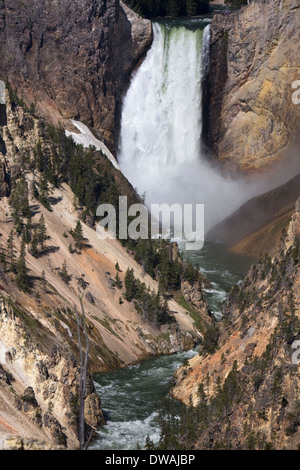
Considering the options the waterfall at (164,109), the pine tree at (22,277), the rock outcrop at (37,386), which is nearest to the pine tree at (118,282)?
the pine tree at (22,277)

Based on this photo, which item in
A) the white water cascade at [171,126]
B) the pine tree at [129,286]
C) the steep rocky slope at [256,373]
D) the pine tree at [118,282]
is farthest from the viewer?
the white water cascade at [171,126]

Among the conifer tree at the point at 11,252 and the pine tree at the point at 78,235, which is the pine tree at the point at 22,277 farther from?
the pine tree at the point at 78,235

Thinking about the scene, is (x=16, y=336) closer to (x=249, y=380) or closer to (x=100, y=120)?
(x=249, y=380)

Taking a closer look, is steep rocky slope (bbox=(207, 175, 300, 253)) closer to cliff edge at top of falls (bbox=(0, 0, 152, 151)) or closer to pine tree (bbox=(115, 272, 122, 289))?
cliff edge at top of falls (bbox=(0, 0, 152, 151))

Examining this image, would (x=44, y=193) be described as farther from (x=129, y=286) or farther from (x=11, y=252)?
(x=11, y=252)

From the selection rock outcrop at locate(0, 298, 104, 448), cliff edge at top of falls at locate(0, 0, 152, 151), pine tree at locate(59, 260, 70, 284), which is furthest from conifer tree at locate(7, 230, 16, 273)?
cliff edge at top of falls at locate(0, 0, 152, 151)

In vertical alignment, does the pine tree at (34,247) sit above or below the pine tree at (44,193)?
below
